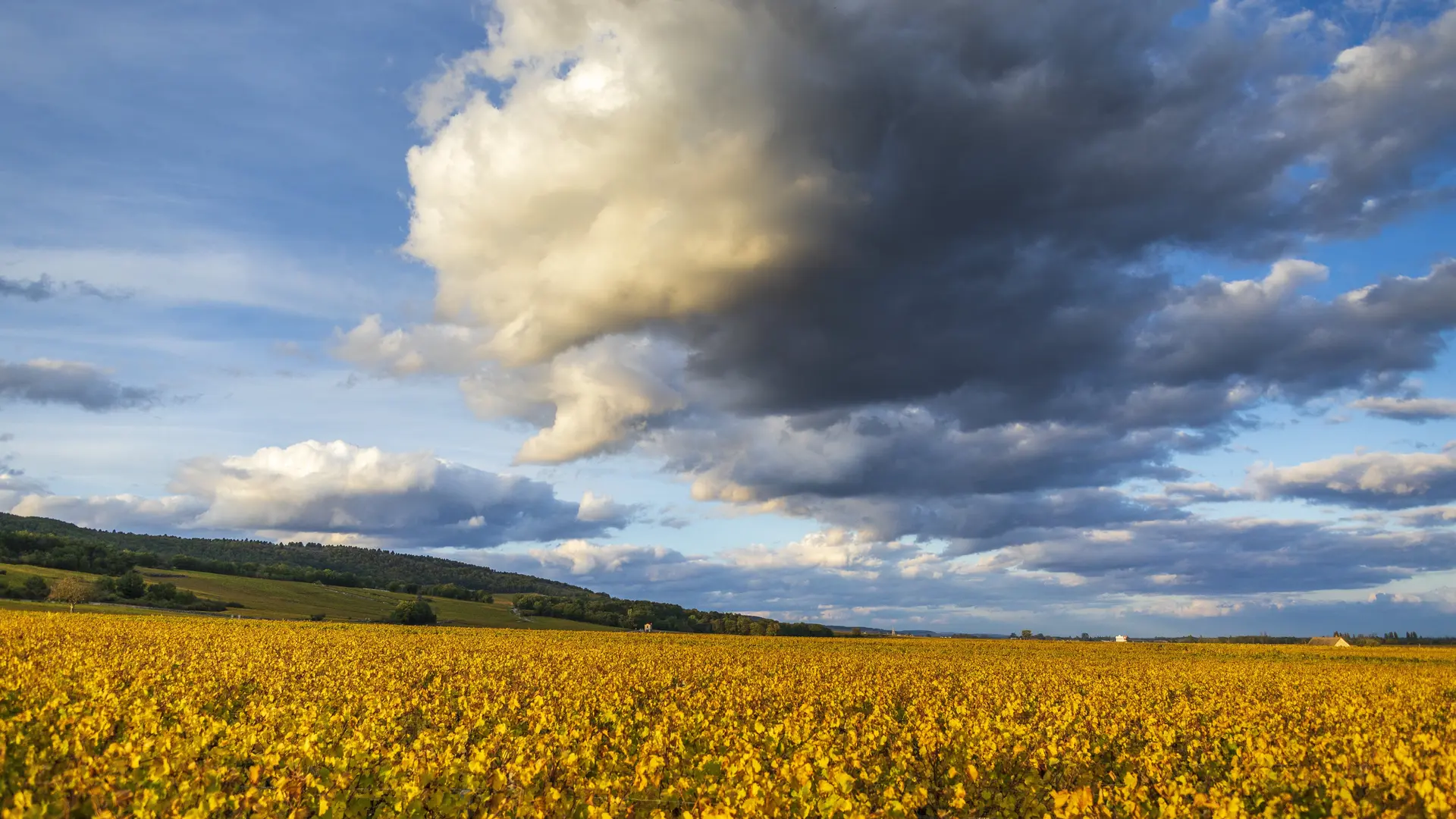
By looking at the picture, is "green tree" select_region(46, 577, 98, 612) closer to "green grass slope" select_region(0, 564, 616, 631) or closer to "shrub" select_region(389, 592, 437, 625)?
"green grass slope" select_region(0, 564, 616, 631)

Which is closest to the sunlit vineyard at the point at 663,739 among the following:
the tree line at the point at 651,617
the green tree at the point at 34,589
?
the green tree at the point at 34,589

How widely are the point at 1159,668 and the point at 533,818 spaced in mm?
51718

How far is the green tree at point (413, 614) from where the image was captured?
123 metres

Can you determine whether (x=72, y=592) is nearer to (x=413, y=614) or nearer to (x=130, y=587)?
(x=130, y=587)

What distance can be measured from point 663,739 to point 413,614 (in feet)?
401

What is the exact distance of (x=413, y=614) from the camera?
125 meters

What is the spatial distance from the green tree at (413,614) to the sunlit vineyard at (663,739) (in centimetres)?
8600

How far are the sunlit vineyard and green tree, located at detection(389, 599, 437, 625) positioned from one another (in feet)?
282

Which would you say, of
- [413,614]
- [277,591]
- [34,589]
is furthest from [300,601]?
[34,589]

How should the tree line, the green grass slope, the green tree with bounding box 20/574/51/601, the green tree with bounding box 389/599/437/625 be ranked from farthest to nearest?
the tree line, the green tree with bounding box 389/599/437/625, the green grass slope, the green tree with bounding box 20/574/51/601

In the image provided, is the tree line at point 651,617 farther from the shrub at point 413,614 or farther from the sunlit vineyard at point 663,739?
the sunlit vineyard at point 663,739

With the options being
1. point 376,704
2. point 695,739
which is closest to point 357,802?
point 695,739

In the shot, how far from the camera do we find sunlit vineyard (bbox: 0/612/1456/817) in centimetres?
1047

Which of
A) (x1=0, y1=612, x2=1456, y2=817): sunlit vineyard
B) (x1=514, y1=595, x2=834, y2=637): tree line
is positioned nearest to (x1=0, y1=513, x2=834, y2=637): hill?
(x1=514, y1=595, x2=834, y2=637): tree line
